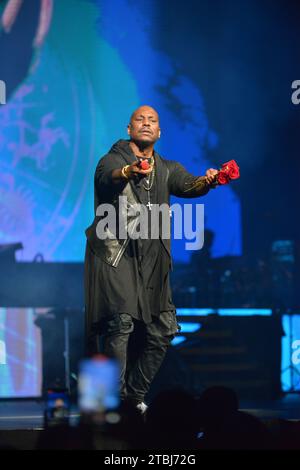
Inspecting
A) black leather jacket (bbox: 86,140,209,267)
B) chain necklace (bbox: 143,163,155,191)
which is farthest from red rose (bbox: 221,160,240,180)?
chain necklace (bbox: 143,163,155,191)

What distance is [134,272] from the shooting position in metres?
5.19

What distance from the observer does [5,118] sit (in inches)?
308

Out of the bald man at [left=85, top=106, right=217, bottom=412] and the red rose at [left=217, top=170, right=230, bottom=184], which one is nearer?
the red rose at [left=217, top=170, right=230, bottom=184]

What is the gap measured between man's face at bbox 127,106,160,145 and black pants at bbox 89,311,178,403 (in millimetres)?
1042

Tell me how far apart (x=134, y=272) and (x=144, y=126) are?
0.86 m

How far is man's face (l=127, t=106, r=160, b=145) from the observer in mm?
5199

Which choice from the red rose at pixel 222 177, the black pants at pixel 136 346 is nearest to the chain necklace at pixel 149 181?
the red rose at pixel 222 177

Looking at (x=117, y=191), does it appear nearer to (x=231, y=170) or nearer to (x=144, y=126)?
(x=144, y=126)

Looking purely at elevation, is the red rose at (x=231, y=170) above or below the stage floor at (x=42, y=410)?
above

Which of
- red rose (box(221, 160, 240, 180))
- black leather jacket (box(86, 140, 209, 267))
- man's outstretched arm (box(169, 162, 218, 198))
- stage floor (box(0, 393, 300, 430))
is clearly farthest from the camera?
stage floor (box(0, 393, 300, 430))

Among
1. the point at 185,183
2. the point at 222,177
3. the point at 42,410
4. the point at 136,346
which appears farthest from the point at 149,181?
the point at 42,410

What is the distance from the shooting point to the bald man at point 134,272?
508 centimetres

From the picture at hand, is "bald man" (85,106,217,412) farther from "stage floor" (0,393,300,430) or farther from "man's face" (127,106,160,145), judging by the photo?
"stage floor" (0,393,300,430)

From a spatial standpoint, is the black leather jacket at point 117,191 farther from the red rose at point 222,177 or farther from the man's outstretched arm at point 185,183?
the red rose at point 222,177
